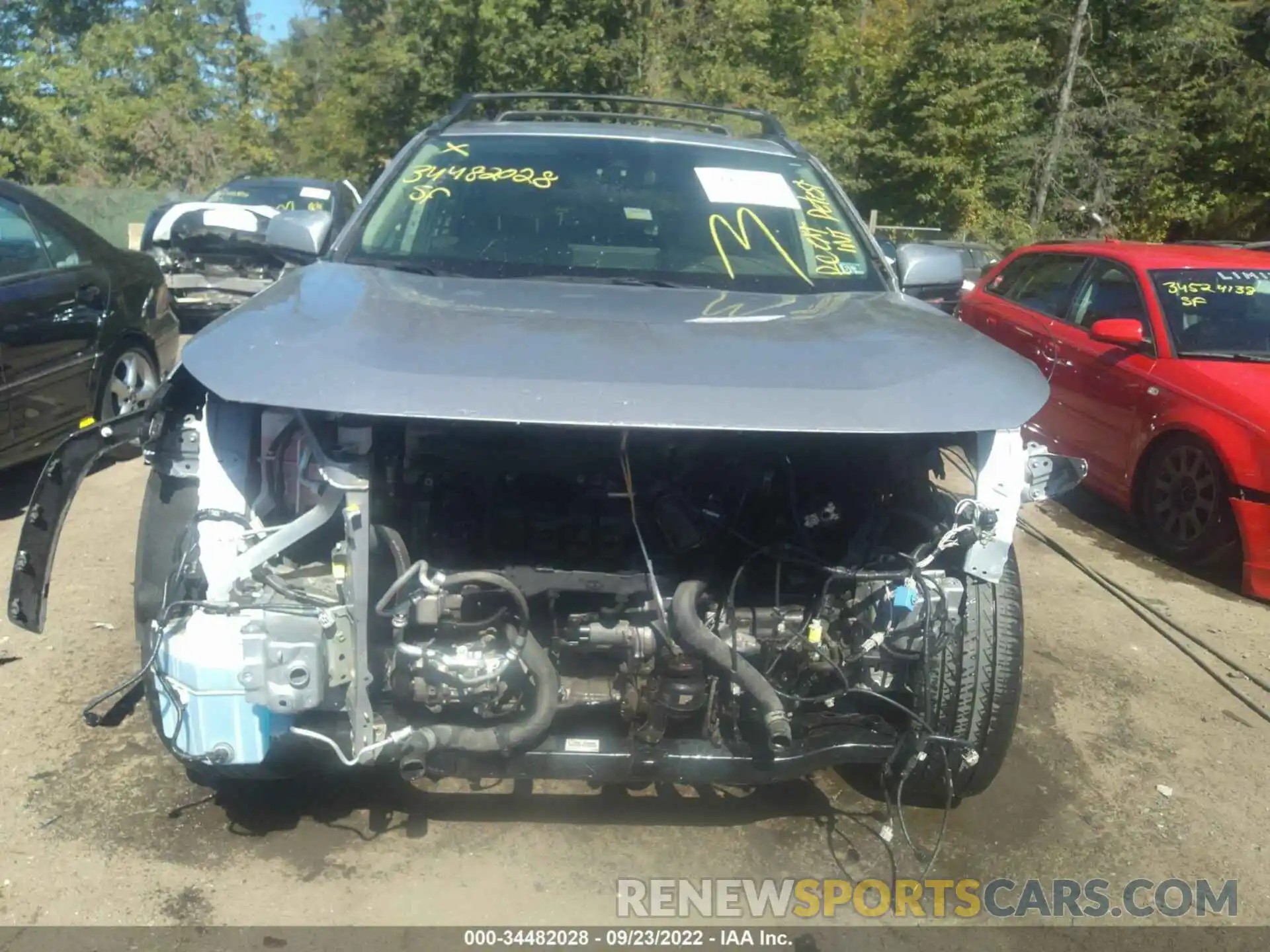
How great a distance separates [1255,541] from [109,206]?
1002 inches

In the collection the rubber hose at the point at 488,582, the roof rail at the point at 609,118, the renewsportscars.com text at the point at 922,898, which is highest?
the roof rail at the point at 609,118

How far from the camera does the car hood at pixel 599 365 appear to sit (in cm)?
230

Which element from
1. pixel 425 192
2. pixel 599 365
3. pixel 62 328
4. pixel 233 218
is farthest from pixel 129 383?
pixel 599 365

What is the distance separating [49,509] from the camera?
2916mm

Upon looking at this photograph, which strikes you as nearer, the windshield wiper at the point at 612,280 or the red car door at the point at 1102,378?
the windshield wiper at the point at 612,280

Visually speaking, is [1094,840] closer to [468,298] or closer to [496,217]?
[468,298]

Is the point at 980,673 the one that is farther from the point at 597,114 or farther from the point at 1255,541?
the point at 1255,541

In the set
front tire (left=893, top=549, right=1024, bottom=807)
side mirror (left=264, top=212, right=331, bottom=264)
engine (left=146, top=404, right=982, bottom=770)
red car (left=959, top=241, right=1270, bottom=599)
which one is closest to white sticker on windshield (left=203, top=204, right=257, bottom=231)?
side mirror (left=264, top=212, right=331, bottom=264)

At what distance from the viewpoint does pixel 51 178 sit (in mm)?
32688

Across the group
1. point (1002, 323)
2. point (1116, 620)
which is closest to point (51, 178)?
point (1002, 323)

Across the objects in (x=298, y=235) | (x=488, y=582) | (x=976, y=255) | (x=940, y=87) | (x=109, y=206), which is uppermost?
(x=940, y=87)

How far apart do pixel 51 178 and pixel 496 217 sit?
34.3m

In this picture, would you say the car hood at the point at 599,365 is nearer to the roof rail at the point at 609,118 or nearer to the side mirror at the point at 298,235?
the side mirror at the point at 298,235

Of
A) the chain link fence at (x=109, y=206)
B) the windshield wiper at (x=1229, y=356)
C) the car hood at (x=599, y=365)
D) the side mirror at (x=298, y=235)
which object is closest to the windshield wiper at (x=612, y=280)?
the car hood at (x=599, y=365)
